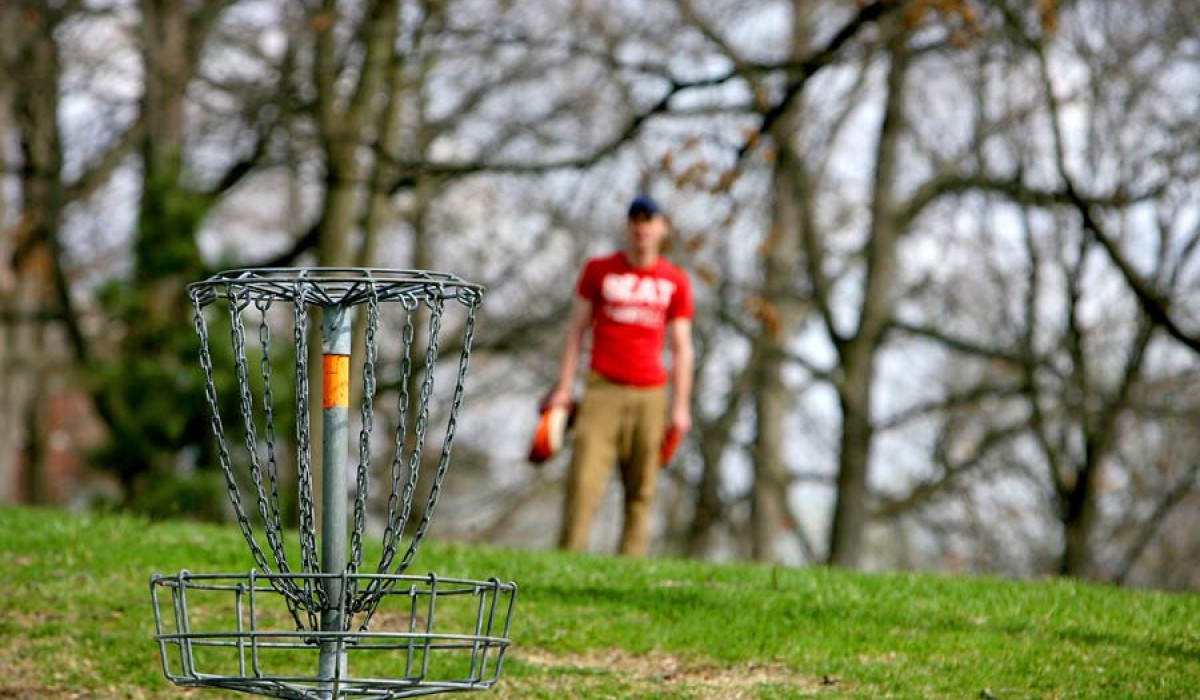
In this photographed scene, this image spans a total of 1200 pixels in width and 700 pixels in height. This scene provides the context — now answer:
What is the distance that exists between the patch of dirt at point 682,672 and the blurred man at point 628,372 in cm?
345

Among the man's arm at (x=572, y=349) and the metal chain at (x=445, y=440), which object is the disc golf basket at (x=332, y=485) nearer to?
the metal chain at (x=445, y=440)

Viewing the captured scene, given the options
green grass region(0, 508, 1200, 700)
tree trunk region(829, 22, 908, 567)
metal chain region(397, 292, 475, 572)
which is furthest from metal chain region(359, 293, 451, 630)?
tree trunk region(829, 22, 908, 567)

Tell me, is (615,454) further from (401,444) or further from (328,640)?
(328,640)

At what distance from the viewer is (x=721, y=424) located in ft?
95.5

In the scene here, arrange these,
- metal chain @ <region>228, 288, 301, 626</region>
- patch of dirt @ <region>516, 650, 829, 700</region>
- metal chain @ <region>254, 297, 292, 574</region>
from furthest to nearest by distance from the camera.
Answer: patch of dirt @ <region>516, 650, 829, 700</region> < metal chain @ <region>228, 288, 301, 626</region> < metal chain @ <region>254, 297, 292, 574</region>

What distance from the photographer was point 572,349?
1083 centimetres

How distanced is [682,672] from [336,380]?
2.96 metres

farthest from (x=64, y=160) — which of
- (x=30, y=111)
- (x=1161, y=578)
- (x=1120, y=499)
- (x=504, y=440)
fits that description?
(x=1161, y=578)

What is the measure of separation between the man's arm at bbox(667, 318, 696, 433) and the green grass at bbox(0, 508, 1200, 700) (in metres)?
1.56

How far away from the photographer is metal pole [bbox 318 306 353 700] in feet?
15.1

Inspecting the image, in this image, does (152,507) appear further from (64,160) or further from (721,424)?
(721,424)

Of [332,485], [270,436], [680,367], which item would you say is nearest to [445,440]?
[332,485]

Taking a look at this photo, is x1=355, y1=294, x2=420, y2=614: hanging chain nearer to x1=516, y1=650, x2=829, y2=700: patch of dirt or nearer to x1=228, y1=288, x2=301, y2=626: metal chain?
x1=228, y1=288, x2=301, y2=626: metal chain

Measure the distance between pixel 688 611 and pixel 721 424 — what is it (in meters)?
21.0
